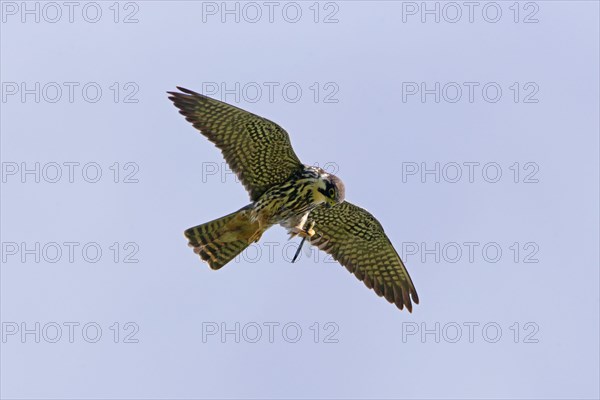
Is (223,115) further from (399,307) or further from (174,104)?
(399,307)

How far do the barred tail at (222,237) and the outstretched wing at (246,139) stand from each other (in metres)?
0.39

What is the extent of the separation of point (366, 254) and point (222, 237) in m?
2.01

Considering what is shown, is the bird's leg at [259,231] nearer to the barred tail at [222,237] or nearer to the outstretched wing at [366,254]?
the barred tail at [222,237]

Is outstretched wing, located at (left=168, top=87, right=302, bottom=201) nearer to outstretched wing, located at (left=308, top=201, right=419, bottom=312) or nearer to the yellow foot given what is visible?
the yellow foot

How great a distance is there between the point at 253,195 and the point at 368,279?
6.37ft

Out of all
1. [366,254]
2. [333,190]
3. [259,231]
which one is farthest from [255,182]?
[366,254]

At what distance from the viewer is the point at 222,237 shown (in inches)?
575

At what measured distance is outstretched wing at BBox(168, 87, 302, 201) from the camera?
1424 centimetres

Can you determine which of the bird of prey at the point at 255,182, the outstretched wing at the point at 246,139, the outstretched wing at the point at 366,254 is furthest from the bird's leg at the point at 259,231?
the outstretched wing at the point at 366,254

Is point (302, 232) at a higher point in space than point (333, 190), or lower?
lower

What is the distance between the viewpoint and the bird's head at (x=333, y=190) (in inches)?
554

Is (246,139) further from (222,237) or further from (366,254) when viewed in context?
(366,254)

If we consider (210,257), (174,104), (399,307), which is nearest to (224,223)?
(210,257)

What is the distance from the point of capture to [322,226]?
15562 mm
